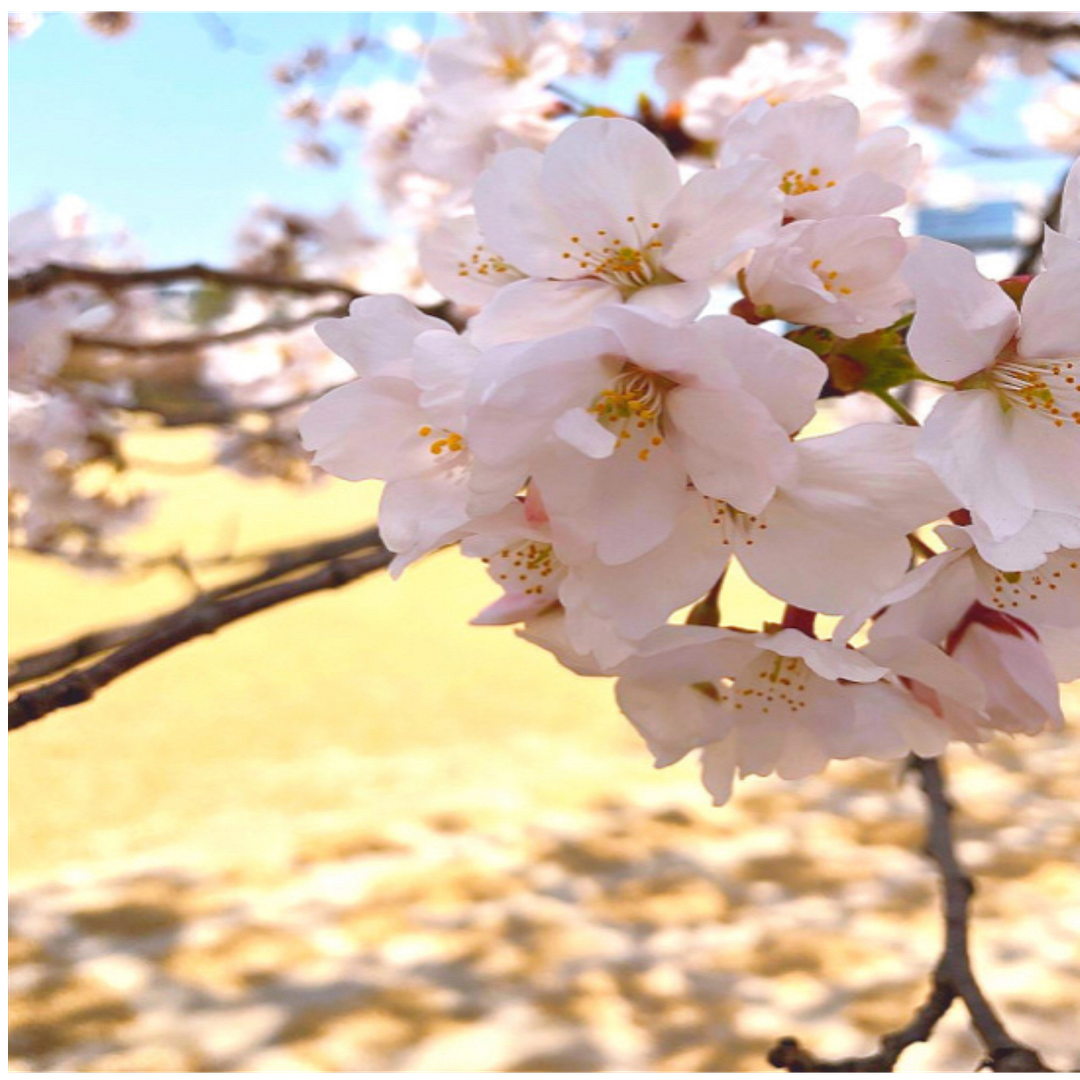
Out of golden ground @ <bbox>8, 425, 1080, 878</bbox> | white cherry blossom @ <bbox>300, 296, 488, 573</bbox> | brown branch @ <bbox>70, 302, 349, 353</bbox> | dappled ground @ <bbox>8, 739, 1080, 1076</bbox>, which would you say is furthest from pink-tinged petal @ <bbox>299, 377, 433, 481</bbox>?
dappled ground @ <bbox>8, 739, 1080, 1076</bbox>

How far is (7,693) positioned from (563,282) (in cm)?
46

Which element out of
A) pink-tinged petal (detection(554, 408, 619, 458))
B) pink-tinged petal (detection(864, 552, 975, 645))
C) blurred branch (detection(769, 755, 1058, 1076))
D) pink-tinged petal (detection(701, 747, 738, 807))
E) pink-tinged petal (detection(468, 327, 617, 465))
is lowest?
blurred branch (detection(769, 755, 1058, 1076))

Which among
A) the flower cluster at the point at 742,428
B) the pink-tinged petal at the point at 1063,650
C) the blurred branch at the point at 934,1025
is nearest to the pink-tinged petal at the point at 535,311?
the flower cluster at the point at 742,428

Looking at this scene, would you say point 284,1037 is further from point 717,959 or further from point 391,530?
point 391,530

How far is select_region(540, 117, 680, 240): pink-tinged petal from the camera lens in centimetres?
35

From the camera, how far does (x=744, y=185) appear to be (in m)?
0.34

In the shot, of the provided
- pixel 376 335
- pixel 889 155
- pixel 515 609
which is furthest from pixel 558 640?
pixel 889 155

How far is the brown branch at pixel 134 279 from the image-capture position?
0.75m

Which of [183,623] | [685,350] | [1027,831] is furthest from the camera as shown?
[1027,831]

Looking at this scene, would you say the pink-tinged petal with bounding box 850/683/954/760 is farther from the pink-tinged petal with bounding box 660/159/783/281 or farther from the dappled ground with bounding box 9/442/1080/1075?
the dappled ground with bounding box 9/442/1080/1075

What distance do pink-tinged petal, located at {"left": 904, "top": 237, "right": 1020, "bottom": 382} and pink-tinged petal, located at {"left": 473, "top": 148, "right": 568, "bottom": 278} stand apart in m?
0.11

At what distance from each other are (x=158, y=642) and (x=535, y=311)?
1.07 ft

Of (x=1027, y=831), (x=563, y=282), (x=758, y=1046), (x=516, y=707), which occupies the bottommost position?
(x=758, y=1046)

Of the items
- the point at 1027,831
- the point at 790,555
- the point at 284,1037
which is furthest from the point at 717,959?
the point at 790,555
